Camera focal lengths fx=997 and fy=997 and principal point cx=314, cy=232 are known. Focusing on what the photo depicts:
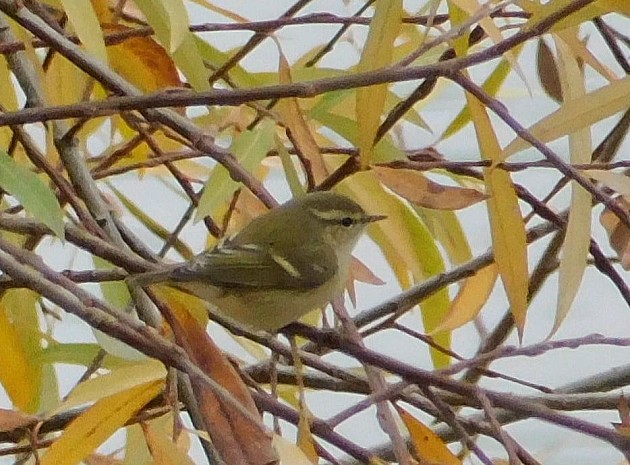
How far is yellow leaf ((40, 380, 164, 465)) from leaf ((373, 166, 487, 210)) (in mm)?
A: 166

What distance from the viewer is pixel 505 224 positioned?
1.71ft

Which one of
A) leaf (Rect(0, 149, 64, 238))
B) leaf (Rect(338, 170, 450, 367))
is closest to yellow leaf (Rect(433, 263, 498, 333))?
leaf (Rect(338, 170, 450, 367))

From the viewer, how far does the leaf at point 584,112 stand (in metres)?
0.49

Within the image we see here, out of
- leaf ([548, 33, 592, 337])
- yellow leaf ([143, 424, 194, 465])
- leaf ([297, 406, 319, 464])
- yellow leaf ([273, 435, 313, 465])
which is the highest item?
leaf ([548, 33, 592, 337])

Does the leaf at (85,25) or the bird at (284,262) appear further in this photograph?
the bird at (284,262)

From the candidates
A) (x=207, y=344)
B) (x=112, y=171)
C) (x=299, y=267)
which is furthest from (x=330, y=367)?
(x=299, y=267)

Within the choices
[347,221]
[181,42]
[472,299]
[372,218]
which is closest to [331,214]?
[347,221]

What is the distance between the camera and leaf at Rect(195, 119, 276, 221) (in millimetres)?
589

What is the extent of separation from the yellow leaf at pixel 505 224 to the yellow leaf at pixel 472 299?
93mm

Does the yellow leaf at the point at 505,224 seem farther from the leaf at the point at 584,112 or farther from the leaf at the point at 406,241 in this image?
the leaf at the point at 406,241

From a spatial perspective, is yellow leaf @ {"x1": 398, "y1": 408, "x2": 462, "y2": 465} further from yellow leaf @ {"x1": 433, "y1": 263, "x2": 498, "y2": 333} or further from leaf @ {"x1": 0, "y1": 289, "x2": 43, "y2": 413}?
leaf @ {"x1": 0, "y1": 289, "x2": 43, "y2": 413}

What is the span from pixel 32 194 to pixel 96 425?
0.42ft

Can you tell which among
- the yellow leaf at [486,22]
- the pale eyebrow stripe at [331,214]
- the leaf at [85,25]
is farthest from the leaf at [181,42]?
the pale eyebrow stripe at [331,214]

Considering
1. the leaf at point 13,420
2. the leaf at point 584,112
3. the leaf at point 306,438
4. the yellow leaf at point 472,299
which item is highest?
the leaf at point 584,112
